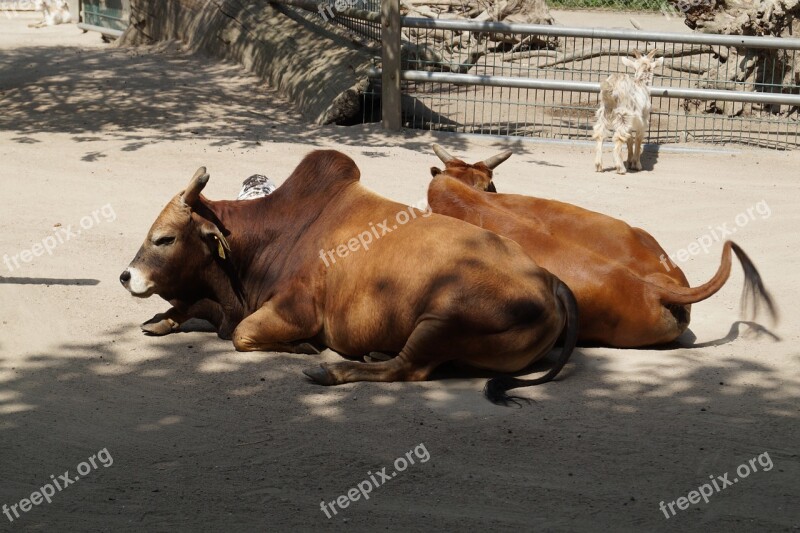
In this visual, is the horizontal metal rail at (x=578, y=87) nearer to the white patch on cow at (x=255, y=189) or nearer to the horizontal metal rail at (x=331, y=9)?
the horizontal metal rail at (x=331, y=9)

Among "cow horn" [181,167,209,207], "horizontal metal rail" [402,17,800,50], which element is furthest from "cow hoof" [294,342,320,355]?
"horizontal metal rail" [402,17,800,50]

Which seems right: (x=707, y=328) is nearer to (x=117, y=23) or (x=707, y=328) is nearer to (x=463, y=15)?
(x=463, y=15)

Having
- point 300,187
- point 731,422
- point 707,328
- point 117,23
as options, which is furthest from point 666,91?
point 117,23

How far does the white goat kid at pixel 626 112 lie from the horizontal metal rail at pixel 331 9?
2.86 m

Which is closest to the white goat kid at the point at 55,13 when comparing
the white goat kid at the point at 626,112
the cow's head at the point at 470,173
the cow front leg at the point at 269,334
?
the white goat kid at the point at 626,112

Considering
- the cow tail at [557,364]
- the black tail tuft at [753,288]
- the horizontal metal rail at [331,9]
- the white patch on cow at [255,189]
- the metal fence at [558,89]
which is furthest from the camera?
the horizontal metal rail at [331,9]

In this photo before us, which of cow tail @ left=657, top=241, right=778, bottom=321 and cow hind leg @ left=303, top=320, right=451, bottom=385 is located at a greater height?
cow tail @ left=657, top=241, right=778, bottom=321

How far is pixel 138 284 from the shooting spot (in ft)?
18.3

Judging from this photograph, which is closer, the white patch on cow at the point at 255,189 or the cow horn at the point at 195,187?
the cow horn at the point at 195,187

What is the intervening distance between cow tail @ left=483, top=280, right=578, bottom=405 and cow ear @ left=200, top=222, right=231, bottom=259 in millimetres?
1625

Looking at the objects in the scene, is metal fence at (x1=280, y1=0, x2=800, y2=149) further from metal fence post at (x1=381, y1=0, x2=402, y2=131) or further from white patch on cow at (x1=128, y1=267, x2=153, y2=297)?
white patch on cow at (x1=128, y1=267, x2=153, y2=297)

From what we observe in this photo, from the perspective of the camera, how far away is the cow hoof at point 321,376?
5098 mm

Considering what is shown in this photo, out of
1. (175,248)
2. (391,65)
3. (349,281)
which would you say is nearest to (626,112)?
(391,65)

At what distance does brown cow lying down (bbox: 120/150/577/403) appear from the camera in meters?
5.05
